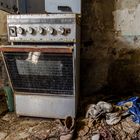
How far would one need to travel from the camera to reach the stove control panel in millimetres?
2133

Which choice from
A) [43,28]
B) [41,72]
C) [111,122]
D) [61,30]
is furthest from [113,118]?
[43,28]

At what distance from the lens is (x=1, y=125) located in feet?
7.84

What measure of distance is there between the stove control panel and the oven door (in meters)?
0.14

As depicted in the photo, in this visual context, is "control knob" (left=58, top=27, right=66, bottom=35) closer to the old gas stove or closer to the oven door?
the old gas stove

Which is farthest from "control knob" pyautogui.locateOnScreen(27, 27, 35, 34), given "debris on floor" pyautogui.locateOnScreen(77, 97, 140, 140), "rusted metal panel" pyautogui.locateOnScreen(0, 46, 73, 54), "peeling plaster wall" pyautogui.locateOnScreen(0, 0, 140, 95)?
"debris on floor" pyautogui.locateOnScreen(77, 97, 140, 140)

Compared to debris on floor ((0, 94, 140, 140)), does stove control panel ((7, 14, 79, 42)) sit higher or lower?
higher

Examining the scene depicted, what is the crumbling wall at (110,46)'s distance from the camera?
273cm

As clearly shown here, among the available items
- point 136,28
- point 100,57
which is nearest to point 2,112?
point 100,57

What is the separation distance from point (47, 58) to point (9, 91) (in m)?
0.71

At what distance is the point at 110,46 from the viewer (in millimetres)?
2816

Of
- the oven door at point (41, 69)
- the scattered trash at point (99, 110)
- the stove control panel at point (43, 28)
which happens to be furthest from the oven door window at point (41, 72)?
the scattered trash at point (99, 110)

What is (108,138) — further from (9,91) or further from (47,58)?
(9,91)

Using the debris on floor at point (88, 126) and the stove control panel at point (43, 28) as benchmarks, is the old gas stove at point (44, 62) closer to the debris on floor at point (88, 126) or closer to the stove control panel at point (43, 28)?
the stove control panel at point (43, 28)

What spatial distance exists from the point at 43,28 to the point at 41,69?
0.38 metres
